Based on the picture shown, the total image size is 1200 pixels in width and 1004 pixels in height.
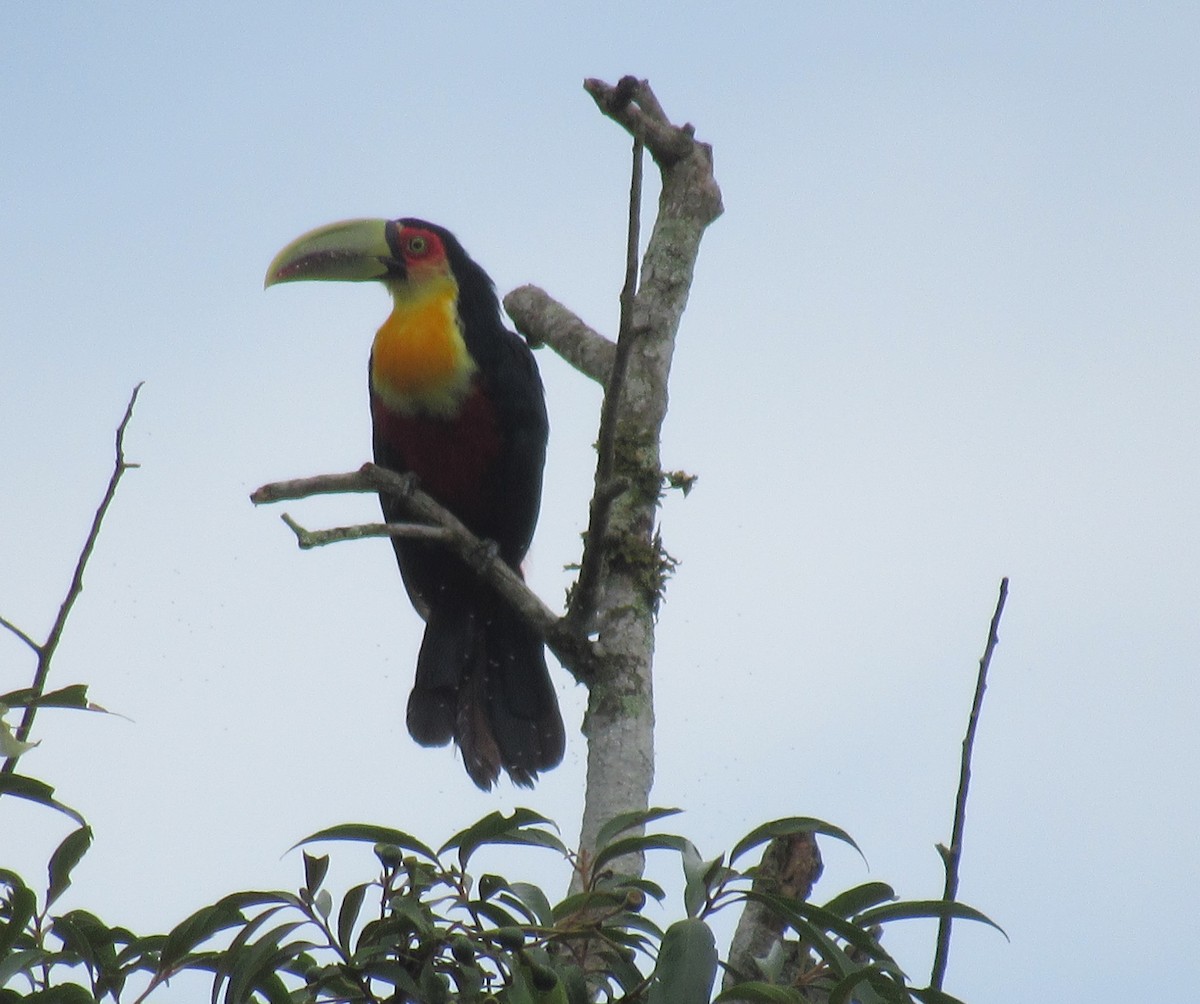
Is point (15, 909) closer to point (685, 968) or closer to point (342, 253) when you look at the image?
point (685, 968)

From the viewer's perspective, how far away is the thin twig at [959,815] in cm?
163

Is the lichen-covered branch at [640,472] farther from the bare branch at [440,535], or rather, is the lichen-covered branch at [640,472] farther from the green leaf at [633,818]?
the green leaf at [633,818]

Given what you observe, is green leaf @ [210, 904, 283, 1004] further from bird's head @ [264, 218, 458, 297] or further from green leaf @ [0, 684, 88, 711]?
bird's head @ [264, 218, 458, 297]

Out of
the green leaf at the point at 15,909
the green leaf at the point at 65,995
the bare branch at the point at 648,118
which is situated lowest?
the green leaf at the point at 65,995

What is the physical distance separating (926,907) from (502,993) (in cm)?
47

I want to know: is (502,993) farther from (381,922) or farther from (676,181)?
(676,181)

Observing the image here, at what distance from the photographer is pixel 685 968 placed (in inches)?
53.5

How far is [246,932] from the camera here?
158 cm

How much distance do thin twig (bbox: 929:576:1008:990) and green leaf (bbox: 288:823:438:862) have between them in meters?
0.57

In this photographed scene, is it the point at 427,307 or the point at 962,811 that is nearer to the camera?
the point at 962,811

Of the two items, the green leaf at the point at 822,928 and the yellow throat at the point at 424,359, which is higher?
the yellow throat at the point at 424,359

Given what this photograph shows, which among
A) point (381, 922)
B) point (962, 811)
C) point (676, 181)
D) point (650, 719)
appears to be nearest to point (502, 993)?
point (381, 922)

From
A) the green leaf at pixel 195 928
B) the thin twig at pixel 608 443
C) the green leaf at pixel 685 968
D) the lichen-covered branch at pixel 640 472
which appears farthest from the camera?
the lichen-covered branch at pixel 640 472

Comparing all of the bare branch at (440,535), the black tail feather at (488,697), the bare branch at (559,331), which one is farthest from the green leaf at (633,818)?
the black tail feather at (488,697)
